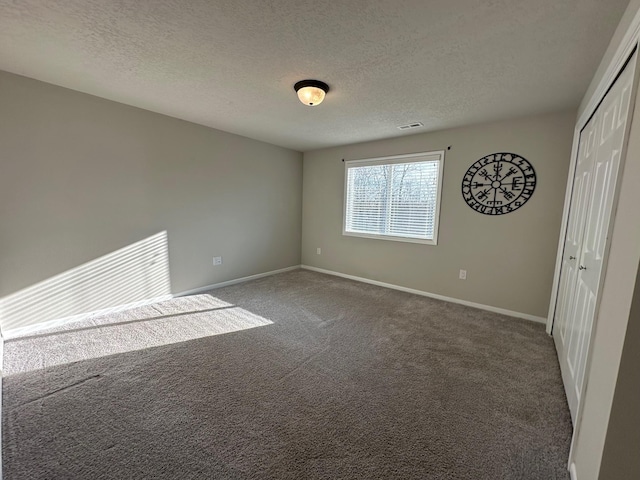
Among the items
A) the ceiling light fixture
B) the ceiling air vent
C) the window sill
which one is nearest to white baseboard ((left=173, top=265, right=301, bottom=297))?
the window sill

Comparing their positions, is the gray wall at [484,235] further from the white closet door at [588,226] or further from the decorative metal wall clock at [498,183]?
the white closet door at [588,226]

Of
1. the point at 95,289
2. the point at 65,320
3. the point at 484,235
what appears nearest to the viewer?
the point at 65,320

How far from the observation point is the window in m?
3.68

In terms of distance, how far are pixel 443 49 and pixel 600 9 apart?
29.1 inches

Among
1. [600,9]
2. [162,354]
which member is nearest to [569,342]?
[600,9]

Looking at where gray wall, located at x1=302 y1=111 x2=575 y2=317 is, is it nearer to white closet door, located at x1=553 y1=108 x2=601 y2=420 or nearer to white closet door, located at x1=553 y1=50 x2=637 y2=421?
white closet door, located at x1=553 y1=108 x2=601 y2=420

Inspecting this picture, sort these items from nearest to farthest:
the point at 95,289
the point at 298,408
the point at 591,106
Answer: the point at 298,408
the point at 591,106
the point at 95,289

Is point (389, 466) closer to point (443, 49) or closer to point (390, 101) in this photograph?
point (443, 49)

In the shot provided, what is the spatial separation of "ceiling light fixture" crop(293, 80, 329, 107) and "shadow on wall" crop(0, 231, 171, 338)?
7.79 feet

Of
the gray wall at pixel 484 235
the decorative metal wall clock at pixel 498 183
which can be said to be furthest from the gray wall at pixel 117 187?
the decorative metal wall clock at pixel 498 183

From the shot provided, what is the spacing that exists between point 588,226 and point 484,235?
151cm

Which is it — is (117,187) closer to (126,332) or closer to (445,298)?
(126,332)

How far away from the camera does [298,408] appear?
5.42ft

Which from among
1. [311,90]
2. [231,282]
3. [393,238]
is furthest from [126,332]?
[393,238]
